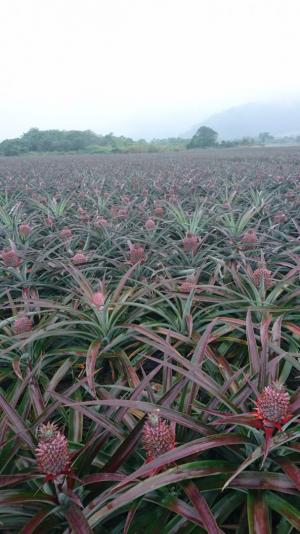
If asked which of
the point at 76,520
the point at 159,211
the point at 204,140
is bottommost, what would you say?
the point at 76,520

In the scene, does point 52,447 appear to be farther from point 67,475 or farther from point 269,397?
point 269,397

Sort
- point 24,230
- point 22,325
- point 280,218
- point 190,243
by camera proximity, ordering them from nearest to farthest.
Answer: point 22,325
point 190,243
point 24,230
point 280,218

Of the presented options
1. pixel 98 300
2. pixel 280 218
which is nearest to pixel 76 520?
pixel 98 300

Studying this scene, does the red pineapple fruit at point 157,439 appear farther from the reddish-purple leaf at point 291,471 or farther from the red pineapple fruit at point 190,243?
the red pineapple fruit at point 190,243

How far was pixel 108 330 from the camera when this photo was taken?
1506 mm

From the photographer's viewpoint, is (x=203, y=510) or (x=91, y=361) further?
(x=91, y=361)

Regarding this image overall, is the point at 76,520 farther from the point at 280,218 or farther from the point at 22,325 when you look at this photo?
the point at 280,218

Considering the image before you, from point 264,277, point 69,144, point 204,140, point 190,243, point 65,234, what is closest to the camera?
point 264,277

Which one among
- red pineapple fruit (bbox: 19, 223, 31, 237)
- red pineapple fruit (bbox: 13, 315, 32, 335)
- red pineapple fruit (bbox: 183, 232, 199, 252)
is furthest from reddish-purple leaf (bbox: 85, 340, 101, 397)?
red pineapple fruit (bbox: 19, 223, 31, 237)

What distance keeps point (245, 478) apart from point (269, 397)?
22 centimetres

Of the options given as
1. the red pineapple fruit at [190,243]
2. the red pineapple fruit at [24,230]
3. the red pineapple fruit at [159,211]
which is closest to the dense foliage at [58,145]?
the red pineapple fruit at [159,211]

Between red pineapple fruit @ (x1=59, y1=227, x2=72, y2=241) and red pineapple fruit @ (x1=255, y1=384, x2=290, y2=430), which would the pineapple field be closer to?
red pineapple fruit @ (x1=255, y1=384, x2=290, y2=430)

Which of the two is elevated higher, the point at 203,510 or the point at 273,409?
the point at 273,409

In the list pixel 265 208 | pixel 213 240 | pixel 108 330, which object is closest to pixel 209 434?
pixel 108 330
